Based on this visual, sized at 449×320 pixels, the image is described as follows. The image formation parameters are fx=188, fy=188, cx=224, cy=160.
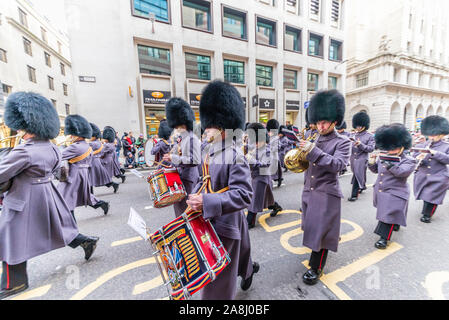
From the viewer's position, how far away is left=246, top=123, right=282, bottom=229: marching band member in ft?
12.5

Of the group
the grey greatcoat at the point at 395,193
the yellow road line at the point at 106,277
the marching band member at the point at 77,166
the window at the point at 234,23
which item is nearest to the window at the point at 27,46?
the window at the point at 234,23

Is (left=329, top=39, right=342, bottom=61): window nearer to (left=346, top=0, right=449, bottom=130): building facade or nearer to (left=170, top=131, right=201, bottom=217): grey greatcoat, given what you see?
(left=346, top=0, right=449, bottom=130): building facade

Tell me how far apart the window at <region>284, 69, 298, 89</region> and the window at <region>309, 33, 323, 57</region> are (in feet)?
9.70

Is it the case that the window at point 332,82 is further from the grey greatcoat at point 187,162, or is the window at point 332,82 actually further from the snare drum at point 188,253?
the snare drum at point 188,253

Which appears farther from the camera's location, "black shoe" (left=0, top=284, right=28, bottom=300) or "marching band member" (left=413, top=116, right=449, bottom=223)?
"marching band member" (left=413, top=116, right=449, bottom=223)

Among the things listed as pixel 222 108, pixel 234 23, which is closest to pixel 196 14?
pixel 234 23

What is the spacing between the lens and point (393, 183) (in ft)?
10.1

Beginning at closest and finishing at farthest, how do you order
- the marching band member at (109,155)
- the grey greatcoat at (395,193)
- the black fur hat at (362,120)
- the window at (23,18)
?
the grey greatcoat at (395,193)
the black fur hat at (362,120)
the marching band member at (109,155)
the window at (23,18)

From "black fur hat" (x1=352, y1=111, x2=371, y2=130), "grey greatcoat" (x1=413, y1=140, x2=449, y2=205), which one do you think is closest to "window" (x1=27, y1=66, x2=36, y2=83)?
"black fur hat" (x1=352, y1=111, x2=371, y2=130)

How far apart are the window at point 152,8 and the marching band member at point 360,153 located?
14170 mm

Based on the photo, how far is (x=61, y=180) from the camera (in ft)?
11.0

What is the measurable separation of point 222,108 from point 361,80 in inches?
1351

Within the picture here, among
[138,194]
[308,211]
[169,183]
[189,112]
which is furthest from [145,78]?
[308,211]

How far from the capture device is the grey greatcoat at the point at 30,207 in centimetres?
214
